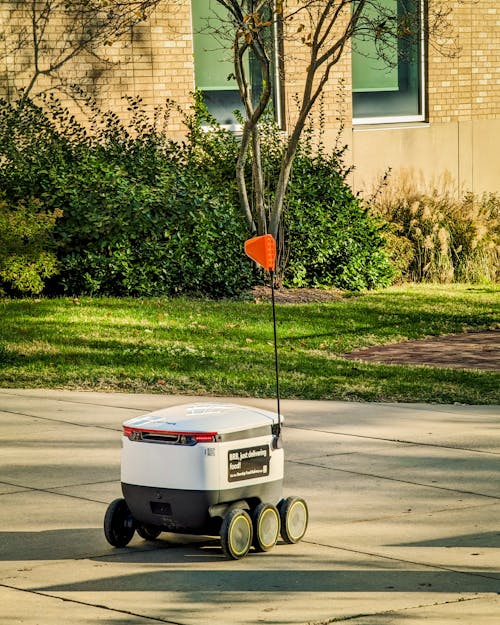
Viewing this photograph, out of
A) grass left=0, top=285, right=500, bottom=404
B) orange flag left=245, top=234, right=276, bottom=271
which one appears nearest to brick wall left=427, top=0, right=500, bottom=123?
grass left=0, top=285, right=500, bottom=404

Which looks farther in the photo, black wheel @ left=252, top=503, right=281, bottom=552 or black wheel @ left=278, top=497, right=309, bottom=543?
black wheel @ left=278, top=497, right=309, bottom=543

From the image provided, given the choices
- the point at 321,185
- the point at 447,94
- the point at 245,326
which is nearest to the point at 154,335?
the point at 245,326

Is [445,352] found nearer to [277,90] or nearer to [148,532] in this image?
[148,532]

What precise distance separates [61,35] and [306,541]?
14595 millimetres

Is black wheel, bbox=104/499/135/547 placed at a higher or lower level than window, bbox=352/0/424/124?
lower

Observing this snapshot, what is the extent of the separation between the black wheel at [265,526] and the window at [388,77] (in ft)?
54.1

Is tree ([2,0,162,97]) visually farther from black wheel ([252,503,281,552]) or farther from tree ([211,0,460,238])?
black wheel ([252,503,281,552])

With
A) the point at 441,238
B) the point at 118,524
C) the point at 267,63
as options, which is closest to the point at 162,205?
the point at 267,63

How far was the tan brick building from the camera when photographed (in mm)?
19062

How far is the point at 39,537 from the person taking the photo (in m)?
6.07

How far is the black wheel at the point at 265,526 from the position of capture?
574 centimetres

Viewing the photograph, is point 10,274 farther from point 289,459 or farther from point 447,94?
point 447,94

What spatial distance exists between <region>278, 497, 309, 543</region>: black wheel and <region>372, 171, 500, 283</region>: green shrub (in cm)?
1360

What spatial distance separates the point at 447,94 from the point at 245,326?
34.6 ft
